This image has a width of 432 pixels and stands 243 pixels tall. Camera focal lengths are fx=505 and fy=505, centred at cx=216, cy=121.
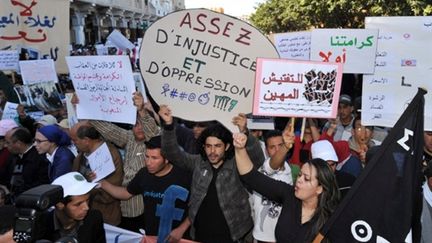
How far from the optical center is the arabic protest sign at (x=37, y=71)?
762 cm

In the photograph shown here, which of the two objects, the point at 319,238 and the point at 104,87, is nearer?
the point at 319,238

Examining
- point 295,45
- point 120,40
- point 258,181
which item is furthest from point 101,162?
point 120,40

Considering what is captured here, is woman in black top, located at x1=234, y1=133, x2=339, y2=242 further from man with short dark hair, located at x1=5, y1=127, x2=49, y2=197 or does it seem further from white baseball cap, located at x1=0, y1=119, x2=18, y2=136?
white baseball cap, located at x1=0, y1=119, x2=18, y2=136

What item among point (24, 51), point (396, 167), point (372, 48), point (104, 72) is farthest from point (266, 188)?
point (24, 51)

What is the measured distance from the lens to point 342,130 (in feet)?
18.1

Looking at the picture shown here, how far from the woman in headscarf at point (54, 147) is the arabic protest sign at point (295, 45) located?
2.76 metres

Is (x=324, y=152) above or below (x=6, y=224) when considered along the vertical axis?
above

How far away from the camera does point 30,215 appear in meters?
2.01

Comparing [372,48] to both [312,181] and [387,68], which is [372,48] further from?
[312,181]

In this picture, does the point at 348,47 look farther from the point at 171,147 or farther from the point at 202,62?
the point at 171,147

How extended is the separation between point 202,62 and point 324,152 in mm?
1166

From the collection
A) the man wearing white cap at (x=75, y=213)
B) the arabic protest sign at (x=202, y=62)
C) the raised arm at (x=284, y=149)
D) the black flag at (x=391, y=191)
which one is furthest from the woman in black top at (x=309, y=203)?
the man wearing white cap at (x=75, y=213)

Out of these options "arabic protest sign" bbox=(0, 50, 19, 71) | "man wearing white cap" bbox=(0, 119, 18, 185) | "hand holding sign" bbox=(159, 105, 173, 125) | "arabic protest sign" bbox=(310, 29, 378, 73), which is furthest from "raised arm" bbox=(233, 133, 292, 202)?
"arabic protest sign" bbox=(0, 50, 19, 71)

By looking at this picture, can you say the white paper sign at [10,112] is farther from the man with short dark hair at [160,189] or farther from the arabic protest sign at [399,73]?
the arabic protest sign at [399,73]
